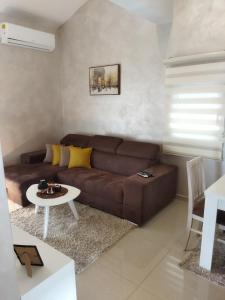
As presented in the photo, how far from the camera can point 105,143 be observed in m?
3.85

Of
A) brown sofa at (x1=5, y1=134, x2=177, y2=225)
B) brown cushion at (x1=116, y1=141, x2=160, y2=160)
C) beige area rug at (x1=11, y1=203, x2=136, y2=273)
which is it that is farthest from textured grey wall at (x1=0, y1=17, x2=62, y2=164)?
brown cushion at (x1=116, y1=141, x2=160, y2=160)

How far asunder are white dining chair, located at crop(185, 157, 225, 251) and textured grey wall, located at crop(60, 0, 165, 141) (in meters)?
1.19

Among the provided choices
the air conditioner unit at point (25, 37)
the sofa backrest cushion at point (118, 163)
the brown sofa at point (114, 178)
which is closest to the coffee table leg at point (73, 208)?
the brown sofa at point (114, 178)

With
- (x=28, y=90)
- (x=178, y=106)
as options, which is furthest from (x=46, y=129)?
(x=178, y=106)

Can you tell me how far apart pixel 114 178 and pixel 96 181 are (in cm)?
29

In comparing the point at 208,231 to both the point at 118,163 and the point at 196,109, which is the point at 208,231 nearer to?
the point at 196,109

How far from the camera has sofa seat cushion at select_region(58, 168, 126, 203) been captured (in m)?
2.92

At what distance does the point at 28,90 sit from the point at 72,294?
3.67m

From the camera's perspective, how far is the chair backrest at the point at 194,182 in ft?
7.36

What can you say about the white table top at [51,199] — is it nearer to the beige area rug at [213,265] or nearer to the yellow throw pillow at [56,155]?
the yellow throw pillow at [56,155]

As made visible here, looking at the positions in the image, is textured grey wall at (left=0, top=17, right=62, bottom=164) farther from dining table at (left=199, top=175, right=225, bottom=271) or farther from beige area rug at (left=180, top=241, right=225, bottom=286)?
dining table at (left=199, top=175, right=225, bottom=271)

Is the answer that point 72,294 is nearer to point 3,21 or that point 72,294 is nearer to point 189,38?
point 189,38

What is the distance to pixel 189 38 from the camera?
302cm

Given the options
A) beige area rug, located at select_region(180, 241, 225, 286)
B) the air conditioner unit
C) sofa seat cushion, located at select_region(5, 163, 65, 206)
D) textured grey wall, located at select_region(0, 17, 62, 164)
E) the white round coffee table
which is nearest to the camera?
beige area rug, located at select_region(180, 241, 225, 286)
